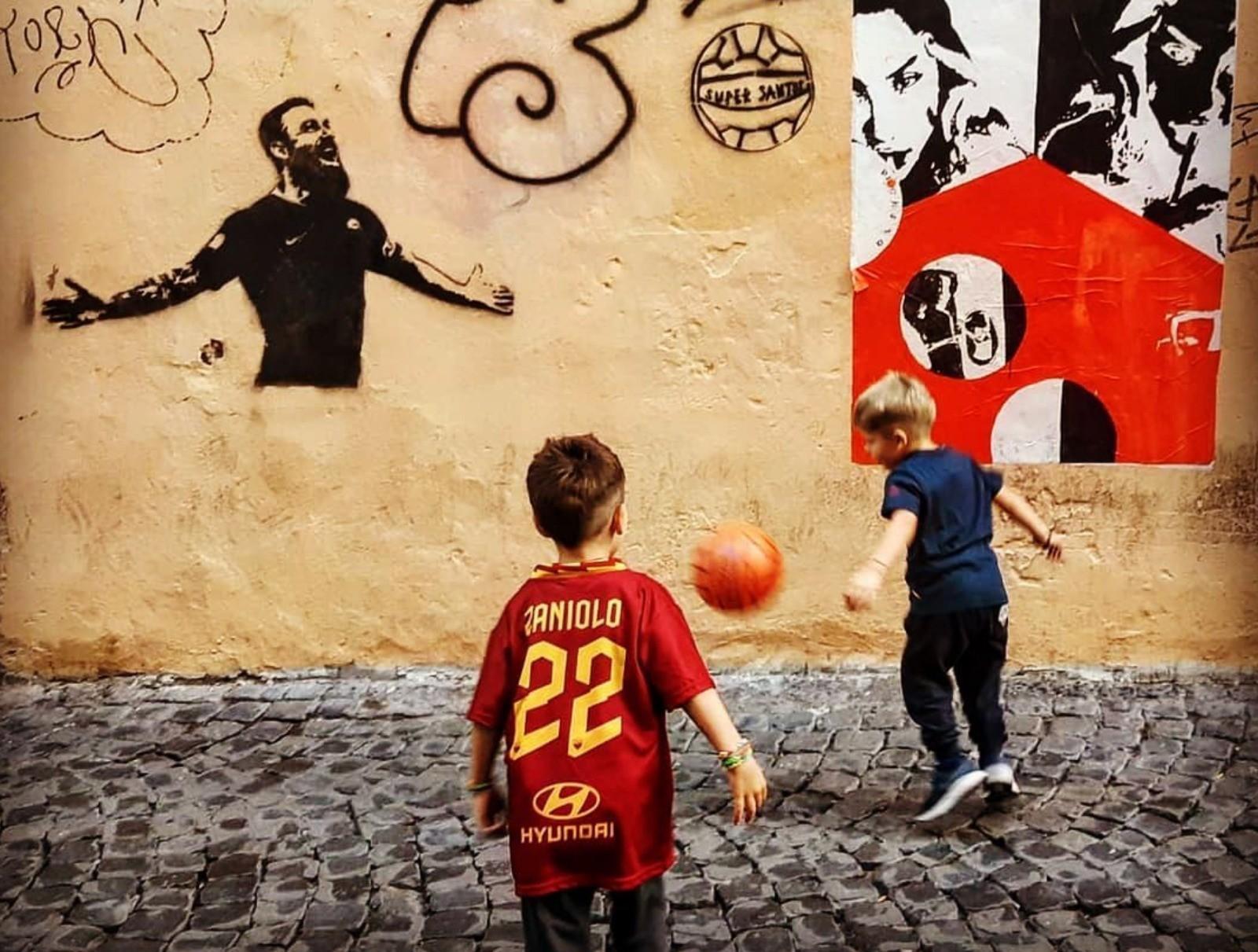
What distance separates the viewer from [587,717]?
2.50 m

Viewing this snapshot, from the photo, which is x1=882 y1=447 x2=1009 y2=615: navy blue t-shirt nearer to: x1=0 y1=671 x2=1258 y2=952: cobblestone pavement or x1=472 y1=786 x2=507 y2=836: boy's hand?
x1=0 y1=671 x2=1258 y2=952: cobblestone pavement

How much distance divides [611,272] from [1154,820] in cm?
281

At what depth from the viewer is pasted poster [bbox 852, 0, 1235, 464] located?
5086 millimetres

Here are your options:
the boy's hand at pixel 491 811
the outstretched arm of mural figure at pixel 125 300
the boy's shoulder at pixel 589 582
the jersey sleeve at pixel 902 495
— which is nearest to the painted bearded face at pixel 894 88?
the jersey sleeve at pixel 902 495

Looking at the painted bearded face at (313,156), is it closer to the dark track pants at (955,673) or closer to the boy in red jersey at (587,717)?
the dark track pants at (955,673)

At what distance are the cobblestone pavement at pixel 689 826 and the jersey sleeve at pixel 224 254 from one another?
5.53 ft

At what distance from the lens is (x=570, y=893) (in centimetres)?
259

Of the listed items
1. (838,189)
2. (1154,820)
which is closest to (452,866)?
(1154,820)

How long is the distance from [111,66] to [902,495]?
11.9ft

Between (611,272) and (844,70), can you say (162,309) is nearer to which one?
(611,272)

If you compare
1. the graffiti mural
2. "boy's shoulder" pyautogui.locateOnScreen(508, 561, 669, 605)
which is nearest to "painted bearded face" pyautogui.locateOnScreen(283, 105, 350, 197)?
the graffiti mural

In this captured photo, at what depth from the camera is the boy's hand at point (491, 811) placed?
106 inches

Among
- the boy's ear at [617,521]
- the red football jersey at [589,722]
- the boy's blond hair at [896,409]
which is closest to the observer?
the red football jersey at [589,722]

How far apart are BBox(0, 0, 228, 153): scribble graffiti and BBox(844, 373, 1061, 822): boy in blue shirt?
3.10m
